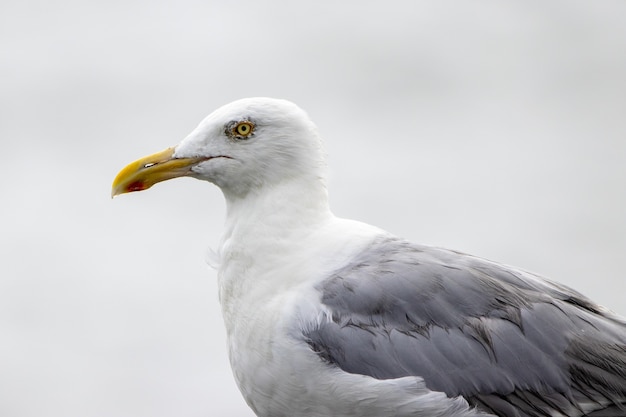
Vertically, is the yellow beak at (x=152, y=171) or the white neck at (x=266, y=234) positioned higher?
the yellow beak at (x=152, y=171)

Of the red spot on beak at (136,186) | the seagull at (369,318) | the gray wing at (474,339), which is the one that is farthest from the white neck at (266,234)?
the red spot on beak at (136,186)

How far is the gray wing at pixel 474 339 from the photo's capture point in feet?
12.6

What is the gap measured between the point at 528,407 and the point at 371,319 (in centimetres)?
64

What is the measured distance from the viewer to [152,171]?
166 inches

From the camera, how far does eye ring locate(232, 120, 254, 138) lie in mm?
4195

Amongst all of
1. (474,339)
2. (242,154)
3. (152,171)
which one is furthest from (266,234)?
(474,339)

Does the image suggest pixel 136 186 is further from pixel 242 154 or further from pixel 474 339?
pixel 474 339

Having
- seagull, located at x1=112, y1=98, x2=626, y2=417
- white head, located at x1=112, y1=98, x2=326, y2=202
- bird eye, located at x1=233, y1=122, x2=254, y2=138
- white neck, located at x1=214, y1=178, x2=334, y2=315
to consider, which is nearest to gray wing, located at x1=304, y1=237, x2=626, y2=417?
seagull, located at x1=112, y1=98, x2=626, y2=417

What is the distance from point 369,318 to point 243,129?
0.89 m

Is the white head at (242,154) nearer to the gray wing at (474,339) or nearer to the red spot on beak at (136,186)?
the red spot on beak at (136,186)

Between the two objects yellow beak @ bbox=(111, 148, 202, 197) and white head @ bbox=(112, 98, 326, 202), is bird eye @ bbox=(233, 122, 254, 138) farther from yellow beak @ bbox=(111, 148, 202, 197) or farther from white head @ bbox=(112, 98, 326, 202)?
yellow beak @ bbox=(111, 148, 202, 197)

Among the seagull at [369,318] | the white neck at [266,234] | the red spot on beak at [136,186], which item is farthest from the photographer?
the red spot on beak at [136,186]

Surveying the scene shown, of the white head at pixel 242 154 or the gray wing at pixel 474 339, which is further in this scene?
the white head at pixel 242 154

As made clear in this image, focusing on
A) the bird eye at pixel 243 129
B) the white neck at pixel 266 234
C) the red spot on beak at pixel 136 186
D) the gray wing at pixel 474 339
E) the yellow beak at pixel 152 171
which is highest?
the bird eye at pixel 243 129
